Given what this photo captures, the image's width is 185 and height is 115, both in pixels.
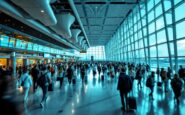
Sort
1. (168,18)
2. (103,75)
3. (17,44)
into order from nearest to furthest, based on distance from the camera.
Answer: (168,18)
(103,75)
(17,44)

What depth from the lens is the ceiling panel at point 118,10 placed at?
20972 mm

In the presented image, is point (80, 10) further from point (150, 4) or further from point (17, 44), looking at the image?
point (17, 44)

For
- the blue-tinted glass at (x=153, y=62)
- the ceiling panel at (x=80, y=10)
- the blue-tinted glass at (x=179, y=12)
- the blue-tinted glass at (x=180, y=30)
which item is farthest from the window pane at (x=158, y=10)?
the ceiling panel at (x=80, y=10)

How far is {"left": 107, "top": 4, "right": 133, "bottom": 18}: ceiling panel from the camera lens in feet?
68.8

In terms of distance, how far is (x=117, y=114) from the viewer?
16.8ft

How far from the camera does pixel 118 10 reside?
2269 centimetres

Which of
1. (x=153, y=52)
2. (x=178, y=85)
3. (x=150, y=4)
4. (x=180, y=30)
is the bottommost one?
(x=178, y=85)

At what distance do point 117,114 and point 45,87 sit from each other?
3.11 meters

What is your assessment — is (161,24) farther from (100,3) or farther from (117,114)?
(117,114)

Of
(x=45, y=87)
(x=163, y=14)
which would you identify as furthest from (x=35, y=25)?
(x=163, y=14)

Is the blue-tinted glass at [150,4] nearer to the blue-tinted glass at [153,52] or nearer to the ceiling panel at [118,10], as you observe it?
the blue-tinted glass at [153,52]

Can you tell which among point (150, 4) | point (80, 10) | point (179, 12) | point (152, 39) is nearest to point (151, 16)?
point (150, 4)

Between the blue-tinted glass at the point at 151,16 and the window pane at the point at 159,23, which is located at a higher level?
the blue-tinted glass at the point at 151,16

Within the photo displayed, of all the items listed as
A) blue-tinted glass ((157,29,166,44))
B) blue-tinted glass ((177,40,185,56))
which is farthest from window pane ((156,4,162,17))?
blue-tinted glass ((177,40,185,56))
